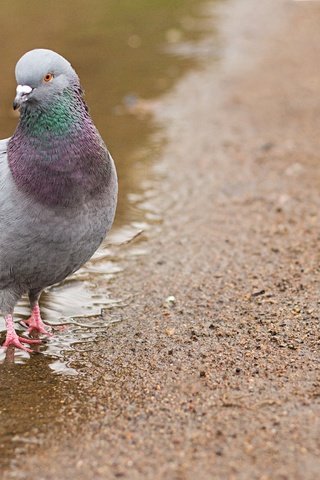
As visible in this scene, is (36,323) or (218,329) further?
(36,323)

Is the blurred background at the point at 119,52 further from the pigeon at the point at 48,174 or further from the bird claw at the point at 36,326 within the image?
the pigeon at the point at 48,174

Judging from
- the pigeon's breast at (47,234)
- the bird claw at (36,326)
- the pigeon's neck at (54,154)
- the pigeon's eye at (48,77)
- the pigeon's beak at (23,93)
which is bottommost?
the bird claw at (36,326)

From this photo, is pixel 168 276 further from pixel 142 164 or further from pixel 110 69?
pixel 110 69

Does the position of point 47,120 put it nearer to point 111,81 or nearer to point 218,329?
point 218,329

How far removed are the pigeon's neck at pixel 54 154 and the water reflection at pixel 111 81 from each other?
41.9 inches

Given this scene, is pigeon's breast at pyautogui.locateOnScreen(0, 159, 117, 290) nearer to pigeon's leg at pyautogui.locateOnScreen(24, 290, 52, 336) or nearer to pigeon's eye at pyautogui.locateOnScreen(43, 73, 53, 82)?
pigeon's leg at pyautogui.locateOnScreen(24, 290, 52, 336)

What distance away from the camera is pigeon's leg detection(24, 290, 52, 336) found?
5.37 m

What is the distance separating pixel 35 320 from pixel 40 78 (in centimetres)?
171

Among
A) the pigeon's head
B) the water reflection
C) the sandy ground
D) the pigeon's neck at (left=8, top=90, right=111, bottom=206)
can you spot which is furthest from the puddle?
the pigeon's head

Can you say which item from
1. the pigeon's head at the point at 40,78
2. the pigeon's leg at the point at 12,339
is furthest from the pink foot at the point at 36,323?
the pigeon's head at the point at 40,78

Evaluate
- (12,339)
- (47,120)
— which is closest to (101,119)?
(12,339)

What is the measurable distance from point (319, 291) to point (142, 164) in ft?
11.5

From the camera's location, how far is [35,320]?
5438 millimetres

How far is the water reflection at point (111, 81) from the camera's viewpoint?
586cm
